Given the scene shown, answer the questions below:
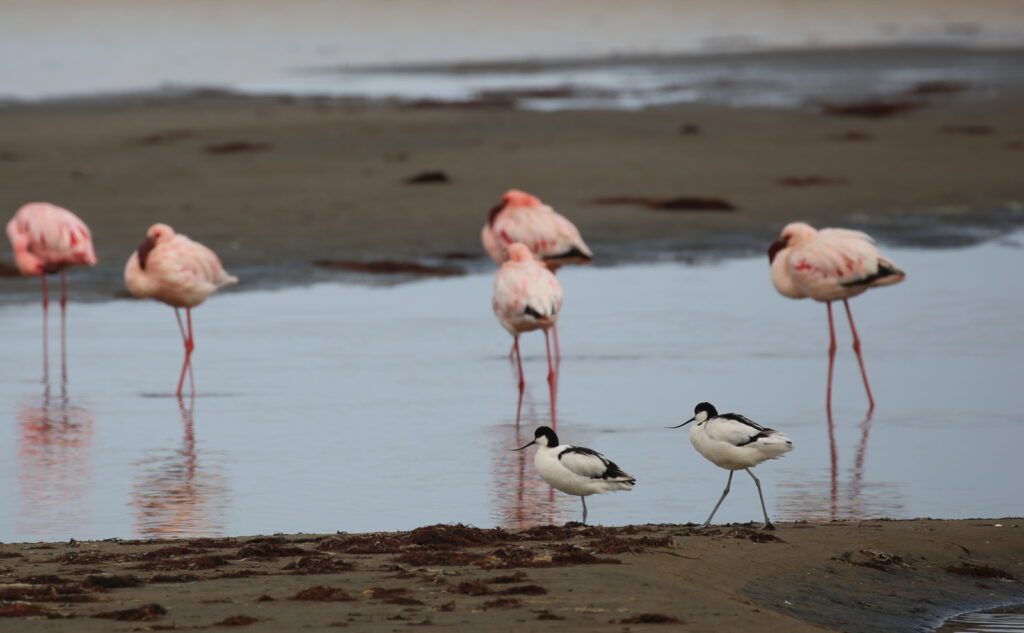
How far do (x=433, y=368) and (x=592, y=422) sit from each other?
2.21 m

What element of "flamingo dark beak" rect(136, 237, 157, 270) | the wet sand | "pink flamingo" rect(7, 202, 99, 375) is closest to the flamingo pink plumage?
"flamingo dark beak" rect(136, 237, 157, 270)

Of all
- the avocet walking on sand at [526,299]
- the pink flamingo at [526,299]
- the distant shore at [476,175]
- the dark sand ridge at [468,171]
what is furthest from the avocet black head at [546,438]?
the dark sand ridge at [468,171]

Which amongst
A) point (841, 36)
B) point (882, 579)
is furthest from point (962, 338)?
point (841, 36)

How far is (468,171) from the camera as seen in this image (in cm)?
2470

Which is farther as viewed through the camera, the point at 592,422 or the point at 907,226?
the point at 907,226

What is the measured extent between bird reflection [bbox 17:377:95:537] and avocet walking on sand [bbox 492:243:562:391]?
3.03m

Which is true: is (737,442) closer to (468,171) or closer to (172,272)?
(172,272)

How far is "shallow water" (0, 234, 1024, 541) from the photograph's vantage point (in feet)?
29.6

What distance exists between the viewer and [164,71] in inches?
2042

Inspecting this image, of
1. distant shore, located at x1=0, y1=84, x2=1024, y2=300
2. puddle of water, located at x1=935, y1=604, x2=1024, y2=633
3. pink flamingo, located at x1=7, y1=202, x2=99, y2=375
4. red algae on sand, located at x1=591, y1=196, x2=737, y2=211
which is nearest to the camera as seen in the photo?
puddle of water, located at x1=935, y1=604, x2=1024, y2=633

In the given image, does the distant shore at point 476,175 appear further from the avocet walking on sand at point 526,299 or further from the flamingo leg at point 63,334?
the avocet walking on sand at point 526,299

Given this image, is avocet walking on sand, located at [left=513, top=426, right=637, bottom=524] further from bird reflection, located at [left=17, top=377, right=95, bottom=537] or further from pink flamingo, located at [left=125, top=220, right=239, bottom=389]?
pink flamingo, located at [left=125, top=220, right=239, bottom=389]

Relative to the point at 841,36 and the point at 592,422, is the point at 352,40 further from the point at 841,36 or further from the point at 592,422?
the point at 592,422

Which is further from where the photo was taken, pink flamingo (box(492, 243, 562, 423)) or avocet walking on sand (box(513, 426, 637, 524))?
pink flamingo (box(492, 243, 562, 423))
